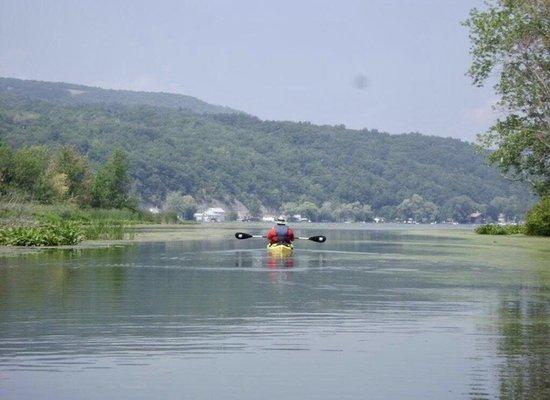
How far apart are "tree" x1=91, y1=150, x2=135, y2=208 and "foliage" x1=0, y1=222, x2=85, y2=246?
53.6 metres

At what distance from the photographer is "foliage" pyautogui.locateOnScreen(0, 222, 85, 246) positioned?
4825cm

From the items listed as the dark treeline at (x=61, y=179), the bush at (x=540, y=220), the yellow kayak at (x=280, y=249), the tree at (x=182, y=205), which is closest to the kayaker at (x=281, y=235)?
the yellow kayak at (x=280, y=249)

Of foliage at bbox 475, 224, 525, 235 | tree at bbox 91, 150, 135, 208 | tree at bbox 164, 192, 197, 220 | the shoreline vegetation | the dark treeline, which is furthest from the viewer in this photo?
tree at bbox 164, 192, 197, 220

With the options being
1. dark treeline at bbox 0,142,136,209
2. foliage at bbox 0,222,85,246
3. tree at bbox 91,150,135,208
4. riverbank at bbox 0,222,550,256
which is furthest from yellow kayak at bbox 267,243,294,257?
tree at bbox 91,150,135,208

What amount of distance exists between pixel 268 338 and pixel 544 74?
47.5 metres

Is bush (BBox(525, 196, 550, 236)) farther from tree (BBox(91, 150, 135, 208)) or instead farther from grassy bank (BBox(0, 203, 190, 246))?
tree (BBox(91, 150, 135, 208))

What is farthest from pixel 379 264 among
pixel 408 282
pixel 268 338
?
pixel 268 338

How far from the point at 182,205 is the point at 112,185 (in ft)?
265

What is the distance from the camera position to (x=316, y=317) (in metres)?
20.2

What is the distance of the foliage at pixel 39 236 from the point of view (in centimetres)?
4825

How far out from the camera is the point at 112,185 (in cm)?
10844

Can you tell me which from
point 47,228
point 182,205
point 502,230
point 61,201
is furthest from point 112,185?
point 182,205

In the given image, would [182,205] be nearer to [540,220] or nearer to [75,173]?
[75,173]

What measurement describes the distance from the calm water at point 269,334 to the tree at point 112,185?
74194 millimetres
